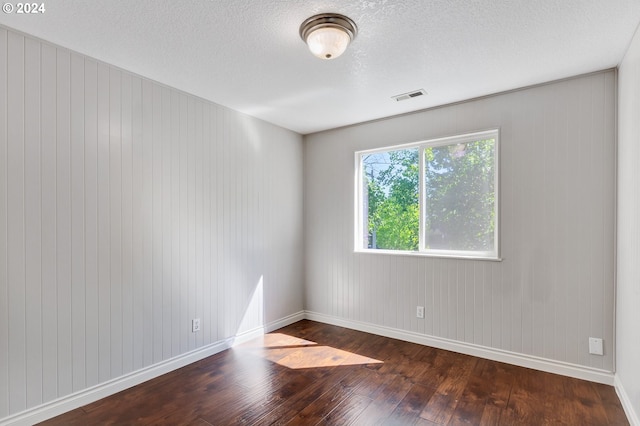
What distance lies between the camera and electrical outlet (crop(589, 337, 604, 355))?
8.20ft

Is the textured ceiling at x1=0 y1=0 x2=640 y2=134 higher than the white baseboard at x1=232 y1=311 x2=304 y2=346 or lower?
higher

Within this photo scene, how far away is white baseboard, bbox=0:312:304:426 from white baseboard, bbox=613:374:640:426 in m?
3.13

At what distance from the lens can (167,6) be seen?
1.77 meters

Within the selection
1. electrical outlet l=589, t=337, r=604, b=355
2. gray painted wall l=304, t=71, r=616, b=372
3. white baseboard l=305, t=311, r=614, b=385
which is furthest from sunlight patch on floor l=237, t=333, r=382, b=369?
electrical outlet l=589, t=337, r=604, b=355

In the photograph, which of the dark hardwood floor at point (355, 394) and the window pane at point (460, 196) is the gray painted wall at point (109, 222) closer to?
the dark hardwood floor at point (355, 394)

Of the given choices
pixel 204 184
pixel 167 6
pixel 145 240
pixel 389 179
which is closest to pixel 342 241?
pixel 389 179

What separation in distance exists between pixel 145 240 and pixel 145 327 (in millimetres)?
716

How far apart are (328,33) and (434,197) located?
2082 mm

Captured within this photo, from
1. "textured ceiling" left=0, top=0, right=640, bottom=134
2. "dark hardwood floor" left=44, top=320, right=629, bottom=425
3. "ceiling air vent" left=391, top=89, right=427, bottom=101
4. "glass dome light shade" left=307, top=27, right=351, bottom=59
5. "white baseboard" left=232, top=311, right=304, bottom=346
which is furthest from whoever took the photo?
"white baseboard" left=232, top=311, right=304, bottom=346

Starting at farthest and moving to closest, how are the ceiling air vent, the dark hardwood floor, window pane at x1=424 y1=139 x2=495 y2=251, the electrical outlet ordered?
1. window pane at x1=424 y1=139 x2=495 y2=251
2. the ceiling air vent
3. the electrical outlet
4. the dark hardwood floor

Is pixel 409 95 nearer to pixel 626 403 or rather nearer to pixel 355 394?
pixel 355 394

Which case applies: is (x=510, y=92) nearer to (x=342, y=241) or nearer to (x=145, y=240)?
(x=342, y=241)

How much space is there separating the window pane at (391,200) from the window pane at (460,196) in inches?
6.5

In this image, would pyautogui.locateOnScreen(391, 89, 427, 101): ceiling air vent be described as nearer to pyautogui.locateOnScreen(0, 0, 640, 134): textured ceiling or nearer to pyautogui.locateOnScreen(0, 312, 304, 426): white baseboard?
pyautogui.locateOnScreen(0, 0, 640, 134): textured ceiling
